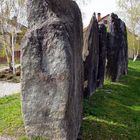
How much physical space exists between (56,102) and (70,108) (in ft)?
1.12

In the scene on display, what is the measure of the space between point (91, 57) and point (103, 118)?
324 cm

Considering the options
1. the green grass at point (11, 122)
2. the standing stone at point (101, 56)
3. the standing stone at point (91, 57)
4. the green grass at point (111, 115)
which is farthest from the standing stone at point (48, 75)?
the standing stone at point (101, 56)

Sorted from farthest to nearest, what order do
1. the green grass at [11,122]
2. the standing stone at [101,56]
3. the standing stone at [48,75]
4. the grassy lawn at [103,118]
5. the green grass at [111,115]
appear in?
the standing stone at [101,56]
the green grass at [111,115]
the grassy lawn at [103,118]
the green grass at [11,122]
the standing stone at [48,75]

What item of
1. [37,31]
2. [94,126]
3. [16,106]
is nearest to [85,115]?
[94,126]

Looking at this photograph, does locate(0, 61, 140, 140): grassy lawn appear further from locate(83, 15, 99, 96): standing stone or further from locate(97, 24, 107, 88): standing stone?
locate(97, 24, 107, 88): standing stone

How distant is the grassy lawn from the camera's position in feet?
26.5

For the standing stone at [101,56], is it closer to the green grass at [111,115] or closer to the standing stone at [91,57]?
the green grass at [111,115]

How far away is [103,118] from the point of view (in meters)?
9.60

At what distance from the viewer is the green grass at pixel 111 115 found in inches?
332

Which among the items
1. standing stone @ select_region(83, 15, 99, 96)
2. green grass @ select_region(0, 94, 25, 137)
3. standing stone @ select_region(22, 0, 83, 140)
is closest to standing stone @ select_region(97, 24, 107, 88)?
standing stone @ select_region(83, 15, 99, 96)

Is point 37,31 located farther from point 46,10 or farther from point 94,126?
point 94,126

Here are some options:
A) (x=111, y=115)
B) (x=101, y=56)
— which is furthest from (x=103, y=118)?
(x=101, y=56)

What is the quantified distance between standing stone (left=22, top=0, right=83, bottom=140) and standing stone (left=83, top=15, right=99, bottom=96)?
15.1 feet

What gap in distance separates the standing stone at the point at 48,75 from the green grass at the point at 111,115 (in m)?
1.20
